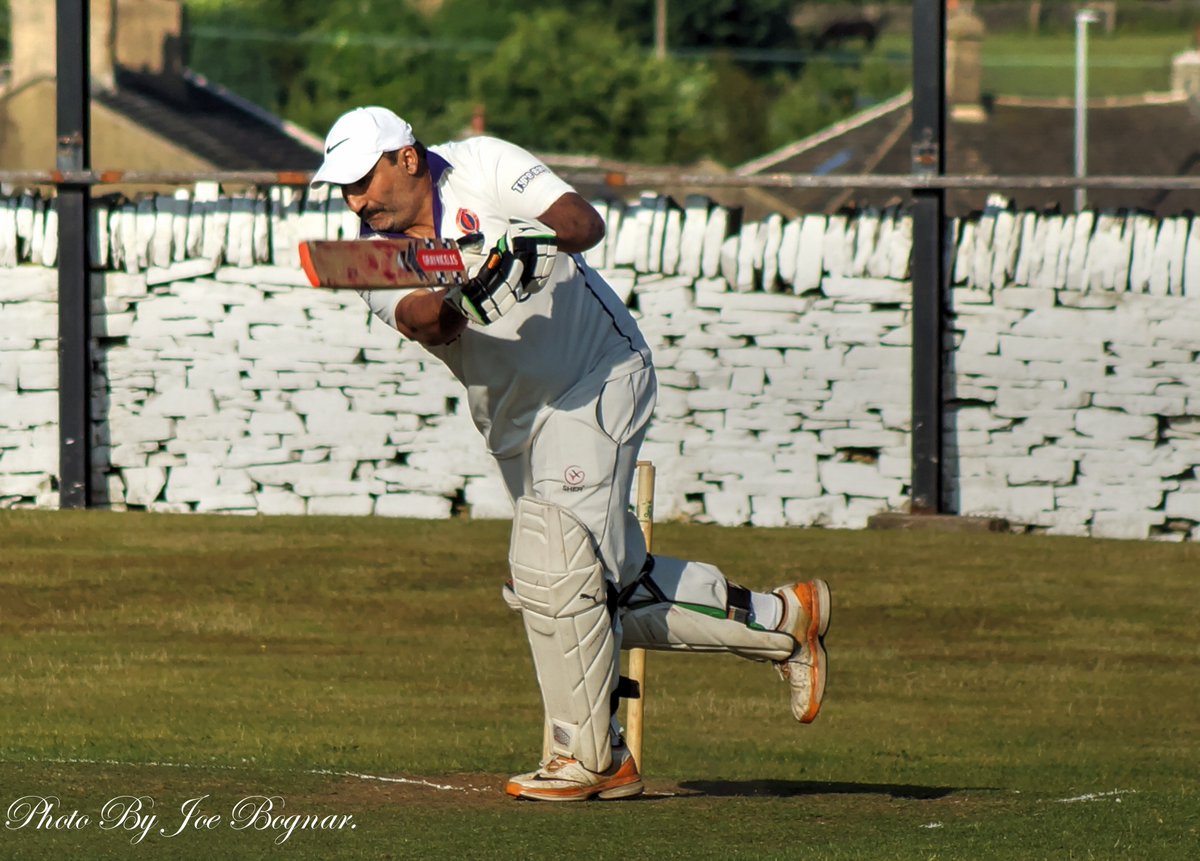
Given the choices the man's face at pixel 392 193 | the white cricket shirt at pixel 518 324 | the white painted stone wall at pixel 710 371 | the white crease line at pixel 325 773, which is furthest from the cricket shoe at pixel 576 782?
the white painted stone wall at pixel 710 371

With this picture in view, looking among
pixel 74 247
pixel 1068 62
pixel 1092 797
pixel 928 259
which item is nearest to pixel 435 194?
pixel 1092 797

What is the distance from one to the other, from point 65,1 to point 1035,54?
90.3 m

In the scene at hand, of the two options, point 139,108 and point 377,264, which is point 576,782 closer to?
point 377,264

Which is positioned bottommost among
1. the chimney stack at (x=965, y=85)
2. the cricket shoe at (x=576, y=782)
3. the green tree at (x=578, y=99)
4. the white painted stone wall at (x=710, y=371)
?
the cricket shoe at (x=576, y=782)

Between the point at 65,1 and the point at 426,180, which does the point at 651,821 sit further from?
the point at 65,1

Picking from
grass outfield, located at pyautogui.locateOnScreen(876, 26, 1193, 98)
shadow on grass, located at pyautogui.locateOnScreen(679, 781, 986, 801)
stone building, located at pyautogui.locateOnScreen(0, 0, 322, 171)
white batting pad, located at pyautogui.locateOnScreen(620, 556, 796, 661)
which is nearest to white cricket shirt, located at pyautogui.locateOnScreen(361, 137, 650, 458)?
white batting pad, located at pyautogui.locateOnScreen(620, 556, 796, 661)

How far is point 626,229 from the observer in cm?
1345

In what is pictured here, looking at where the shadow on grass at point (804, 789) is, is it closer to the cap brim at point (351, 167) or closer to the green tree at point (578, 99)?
the cap brim at point (351, 167)

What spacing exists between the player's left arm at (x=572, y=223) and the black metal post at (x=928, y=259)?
7.30 meters

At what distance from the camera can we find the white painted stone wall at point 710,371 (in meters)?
12.9

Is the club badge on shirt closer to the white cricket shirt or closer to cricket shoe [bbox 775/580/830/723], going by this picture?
the white cricket shirt

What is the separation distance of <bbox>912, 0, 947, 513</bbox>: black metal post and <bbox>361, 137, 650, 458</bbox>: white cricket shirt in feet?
22.6

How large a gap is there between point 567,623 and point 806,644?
0.79m

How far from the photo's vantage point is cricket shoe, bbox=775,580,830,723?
20.9 feet
